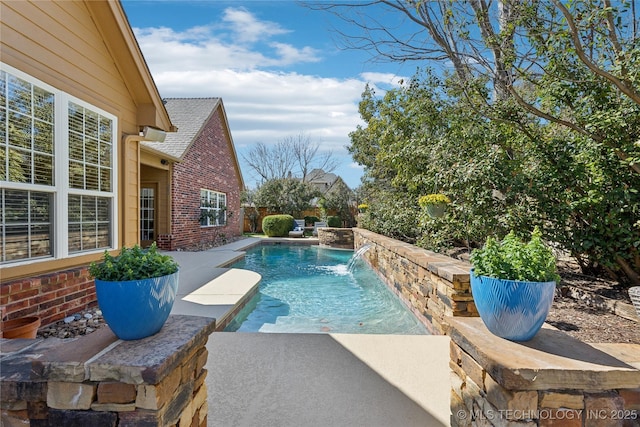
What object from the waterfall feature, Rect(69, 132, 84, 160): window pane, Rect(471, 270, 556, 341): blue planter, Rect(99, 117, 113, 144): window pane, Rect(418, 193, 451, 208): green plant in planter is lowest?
the waterfall feature

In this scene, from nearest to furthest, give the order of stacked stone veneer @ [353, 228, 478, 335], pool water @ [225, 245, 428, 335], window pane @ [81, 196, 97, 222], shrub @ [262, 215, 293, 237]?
1. stacked stone veneer @ [353, 228, 478, 335]
2. window pane @ [81, 196, 97, 222]
3. pool water @ [225, 245, 428, 335]
4. shrub @ [262, 215, 293, 237]

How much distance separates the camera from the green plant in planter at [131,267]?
162cm

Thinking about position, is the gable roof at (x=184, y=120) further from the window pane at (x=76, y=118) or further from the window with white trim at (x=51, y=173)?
the window pane at (x=76, y=118)

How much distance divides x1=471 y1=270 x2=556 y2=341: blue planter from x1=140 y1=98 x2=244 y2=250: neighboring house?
847cm

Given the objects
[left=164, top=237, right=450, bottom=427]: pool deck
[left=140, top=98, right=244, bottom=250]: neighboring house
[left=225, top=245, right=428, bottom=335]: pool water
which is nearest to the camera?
[left=164, top=237, right=450, bottom=427]: pool deck

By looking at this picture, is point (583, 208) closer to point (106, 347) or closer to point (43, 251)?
point (106, 347)

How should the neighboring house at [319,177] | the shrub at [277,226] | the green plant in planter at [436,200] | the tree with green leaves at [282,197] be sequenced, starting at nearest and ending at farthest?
the green plant in planter at [436,200]
the shrub at [277,226]
the tree with green leaves at [282,197]
the neighboring house at [319,177]

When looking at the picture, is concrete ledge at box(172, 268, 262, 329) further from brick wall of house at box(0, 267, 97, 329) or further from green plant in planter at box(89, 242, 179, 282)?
green plant in planter at box(89, 242, 179, 282)

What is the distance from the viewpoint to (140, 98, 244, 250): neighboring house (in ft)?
33.9

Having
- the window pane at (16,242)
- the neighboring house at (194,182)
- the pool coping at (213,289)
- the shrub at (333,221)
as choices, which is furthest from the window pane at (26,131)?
the shrub at (333,221)

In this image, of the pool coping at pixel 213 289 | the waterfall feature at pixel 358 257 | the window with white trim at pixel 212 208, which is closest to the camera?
the pool coping at pixel 213 289

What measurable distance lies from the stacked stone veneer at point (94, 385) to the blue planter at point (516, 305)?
1623mm

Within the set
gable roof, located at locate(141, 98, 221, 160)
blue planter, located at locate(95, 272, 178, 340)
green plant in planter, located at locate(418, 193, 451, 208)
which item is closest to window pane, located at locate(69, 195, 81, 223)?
blue planter, located at locate(95, 272, 178, 340)

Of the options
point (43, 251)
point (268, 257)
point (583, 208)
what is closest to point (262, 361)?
point (43, 251)
